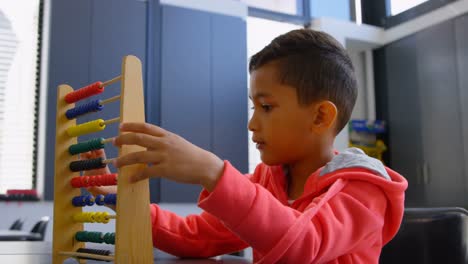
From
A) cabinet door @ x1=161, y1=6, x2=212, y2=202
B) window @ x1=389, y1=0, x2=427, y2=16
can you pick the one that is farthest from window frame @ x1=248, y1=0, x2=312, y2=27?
window @ x1=389, y1=0, x2=427, y2=16

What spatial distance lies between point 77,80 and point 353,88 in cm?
346

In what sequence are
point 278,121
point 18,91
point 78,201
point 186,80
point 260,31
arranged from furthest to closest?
point 260,31, point 186,80, point 18,91, point 78,201, point 278,121

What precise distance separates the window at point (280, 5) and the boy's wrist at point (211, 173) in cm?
463

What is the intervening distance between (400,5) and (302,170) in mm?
4914

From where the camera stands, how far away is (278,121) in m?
0.88

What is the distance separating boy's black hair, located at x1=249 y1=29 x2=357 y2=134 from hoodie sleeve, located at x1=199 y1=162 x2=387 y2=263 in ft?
0.69

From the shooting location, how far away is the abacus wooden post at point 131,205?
2.52ft

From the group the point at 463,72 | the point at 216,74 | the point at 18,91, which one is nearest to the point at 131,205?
the point at 18,91

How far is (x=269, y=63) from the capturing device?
3.07ft

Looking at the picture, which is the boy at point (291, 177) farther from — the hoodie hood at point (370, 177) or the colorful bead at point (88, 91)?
the colorful bead at point (88, 91)

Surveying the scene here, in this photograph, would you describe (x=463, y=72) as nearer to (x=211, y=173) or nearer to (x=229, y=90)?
(x=229, y=90)

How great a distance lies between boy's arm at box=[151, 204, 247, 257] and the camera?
1044 mm

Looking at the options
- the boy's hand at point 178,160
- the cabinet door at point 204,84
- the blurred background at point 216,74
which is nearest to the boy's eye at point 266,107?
the boy's hand at point 178,160

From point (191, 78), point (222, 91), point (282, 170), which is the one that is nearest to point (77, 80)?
point (191, 78)
